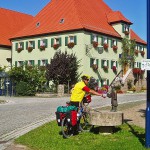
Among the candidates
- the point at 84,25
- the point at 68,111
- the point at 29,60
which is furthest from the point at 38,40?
the point at 68,111

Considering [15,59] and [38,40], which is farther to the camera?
[15,59]

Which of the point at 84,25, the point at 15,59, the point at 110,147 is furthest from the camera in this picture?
the point at 15,59

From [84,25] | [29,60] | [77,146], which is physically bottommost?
[77,146]

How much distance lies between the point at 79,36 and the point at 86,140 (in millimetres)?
35606

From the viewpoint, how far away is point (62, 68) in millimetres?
40531

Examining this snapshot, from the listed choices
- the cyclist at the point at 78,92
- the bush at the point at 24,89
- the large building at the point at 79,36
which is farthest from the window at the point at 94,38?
the cyclist at the point at 78,92

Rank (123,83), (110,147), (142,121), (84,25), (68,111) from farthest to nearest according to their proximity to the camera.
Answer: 1. (123,83)
2. (84,25)
3. (142,121)
4. (68,111)
5. (110,147)

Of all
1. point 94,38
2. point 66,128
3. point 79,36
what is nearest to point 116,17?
point 94,38

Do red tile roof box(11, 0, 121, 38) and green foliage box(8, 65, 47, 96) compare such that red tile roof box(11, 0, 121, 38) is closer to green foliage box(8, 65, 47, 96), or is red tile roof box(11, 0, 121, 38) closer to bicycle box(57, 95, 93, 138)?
green foliage box(8, 65, 47, 96)

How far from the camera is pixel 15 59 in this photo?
52875 millimetres

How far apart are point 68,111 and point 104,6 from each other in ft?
157

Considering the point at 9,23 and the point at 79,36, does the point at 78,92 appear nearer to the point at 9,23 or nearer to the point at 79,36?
the point at 79,36

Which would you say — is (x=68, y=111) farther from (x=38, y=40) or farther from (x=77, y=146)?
(x=38, y=40)

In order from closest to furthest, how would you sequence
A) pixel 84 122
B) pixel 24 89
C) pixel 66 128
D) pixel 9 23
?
pixel 66 128 < pixel 84 122 < pixel 24 89 < pixel 9 23
